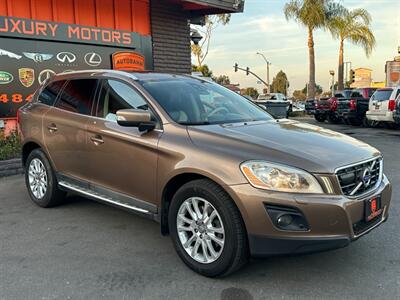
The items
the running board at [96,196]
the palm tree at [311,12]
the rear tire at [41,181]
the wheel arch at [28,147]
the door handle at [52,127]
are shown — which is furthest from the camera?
the palm tree at [311,12]

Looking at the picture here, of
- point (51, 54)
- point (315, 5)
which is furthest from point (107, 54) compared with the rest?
point (315, 5)

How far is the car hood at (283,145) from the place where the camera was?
3238mm

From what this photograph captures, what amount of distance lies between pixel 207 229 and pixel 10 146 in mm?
6321

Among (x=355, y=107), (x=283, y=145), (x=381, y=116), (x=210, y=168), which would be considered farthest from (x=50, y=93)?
(x=355, y=107)

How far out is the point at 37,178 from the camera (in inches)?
220

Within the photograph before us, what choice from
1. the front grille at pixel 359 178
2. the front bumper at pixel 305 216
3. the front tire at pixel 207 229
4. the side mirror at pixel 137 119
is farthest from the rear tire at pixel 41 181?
the front grille at pixel 359 178

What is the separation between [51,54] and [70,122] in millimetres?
5538

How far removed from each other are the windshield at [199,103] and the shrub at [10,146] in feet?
16.0

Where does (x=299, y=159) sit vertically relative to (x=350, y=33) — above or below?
below

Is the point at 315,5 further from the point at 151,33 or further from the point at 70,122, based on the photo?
the point at 70,122

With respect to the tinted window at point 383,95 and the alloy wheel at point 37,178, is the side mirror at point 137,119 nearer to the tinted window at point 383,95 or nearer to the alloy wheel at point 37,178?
the alloy wheel at point 37,178

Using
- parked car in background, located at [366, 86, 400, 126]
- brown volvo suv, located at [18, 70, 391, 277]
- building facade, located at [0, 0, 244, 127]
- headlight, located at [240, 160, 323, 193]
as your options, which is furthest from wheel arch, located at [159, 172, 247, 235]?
parked car in background, located at [366, 86, 400, 126]

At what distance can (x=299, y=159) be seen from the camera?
10.6ft

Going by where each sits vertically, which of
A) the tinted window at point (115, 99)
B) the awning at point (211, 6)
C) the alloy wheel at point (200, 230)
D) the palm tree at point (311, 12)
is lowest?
the alloy wheel at point (200, 230)
